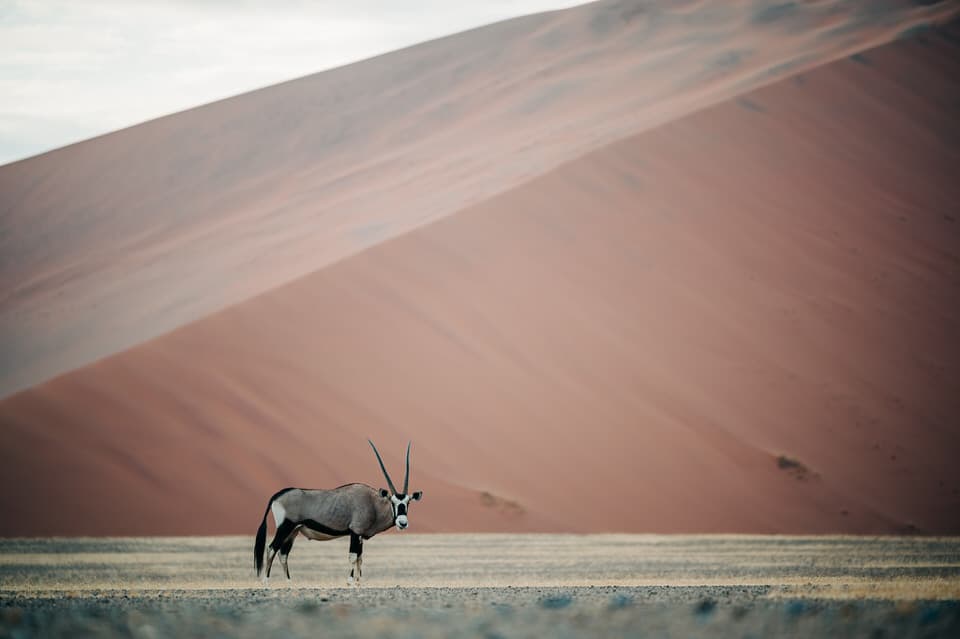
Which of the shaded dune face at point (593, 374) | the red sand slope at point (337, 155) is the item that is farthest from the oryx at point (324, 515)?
the red sand slope at point (337, 155)

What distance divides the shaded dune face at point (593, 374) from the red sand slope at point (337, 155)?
6.93ft

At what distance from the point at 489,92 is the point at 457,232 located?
58.5 ft

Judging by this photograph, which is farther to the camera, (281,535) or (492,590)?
(281,535)

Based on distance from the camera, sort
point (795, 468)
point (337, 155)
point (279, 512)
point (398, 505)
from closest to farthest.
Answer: point (398, 505) < point (279, 512) < point (795, 468) < point (337, 155)

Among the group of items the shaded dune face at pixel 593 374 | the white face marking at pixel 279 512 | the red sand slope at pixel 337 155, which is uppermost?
the red sand slope at pixel 337 155

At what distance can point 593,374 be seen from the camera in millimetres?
18734

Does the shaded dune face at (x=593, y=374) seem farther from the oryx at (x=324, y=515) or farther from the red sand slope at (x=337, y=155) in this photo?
the oryx at (x=324, y=515)

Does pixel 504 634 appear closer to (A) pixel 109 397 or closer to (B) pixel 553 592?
(B) pixel 553 592

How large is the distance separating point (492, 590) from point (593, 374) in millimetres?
10424

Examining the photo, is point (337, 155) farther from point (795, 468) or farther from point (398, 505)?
point (398, 505)

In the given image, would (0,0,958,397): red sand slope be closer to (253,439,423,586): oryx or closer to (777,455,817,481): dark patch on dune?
(777,455,817,481): dark patch on dune

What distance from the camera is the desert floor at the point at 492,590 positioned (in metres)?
6.56

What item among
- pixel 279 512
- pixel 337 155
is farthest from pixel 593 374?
pixel 337 155

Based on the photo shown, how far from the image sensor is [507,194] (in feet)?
72.6
